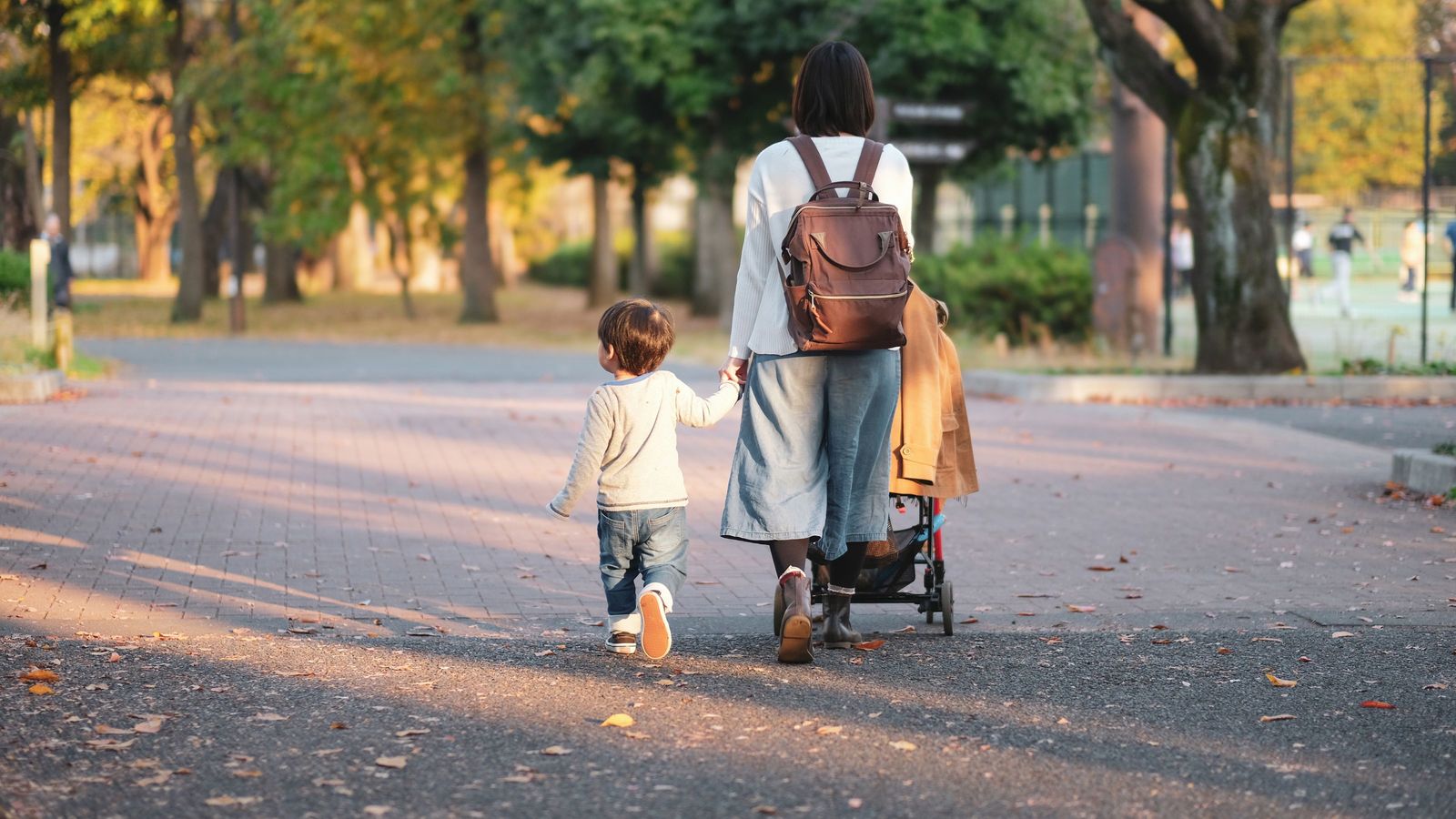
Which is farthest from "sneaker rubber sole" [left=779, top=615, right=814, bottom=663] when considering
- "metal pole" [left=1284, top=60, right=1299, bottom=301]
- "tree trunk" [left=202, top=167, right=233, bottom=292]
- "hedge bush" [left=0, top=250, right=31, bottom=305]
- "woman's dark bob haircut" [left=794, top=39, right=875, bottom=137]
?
"tree trunk" [left=202, top=167, right=233, bottom=292]

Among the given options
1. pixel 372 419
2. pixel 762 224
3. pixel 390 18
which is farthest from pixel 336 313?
pixel 762 224

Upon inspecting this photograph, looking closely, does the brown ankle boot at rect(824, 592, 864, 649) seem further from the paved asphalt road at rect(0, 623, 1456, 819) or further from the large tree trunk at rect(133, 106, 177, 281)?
the large tree trunk at rect(133, 106, 177, 281)

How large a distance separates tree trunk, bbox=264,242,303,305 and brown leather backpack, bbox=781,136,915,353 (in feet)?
119

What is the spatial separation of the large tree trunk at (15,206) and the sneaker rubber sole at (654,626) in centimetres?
3440

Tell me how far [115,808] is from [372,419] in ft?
34.2

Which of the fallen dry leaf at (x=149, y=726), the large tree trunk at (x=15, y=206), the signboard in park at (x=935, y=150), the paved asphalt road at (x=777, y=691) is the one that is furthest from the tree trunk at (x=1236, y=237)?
the large tree trunk at (x=15, y=206)

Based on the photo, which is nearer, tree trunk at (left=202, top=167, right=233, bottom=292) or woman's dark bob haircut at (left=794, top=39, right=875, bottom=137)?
woman's dark bob haircut at (left=794, top=39, right=875, bottom=137)

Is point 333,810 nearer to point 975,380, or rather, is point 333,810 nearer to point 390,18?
point 975,380

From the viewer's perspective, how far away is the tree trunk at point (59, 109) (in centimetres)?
3138

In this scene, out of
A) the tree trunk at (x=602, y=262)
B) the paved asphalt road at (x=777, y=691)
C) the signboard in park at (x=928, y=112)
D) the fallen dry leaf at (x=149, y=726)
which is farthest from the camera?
the tree trunk at (x=602, y=262)

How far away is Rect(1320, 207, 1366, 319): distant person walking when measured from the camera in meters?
23.6

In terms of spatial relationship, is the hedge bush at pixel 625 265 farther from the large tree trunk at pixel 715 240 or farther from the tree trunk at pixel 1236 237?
the tree trunk at pixel 1236 237

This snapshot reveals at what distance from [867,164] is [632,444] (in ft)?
3.77

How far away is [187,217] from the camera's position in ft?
105
